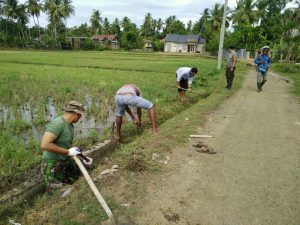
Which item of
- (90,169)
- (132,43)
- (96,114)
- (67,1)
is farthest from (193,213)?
(67,1)

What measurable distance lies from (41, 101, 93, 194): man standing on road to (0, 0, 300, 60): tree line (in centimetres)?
1964

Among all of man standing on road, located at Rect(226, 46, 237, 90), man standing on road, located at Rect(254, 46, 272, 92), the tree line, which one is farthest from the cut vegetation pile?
the tree line

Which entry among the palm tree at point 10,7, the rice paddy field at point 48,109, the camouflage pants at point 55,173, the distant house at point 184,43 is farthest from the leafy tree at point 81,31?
the camouflage pants at point 55,173

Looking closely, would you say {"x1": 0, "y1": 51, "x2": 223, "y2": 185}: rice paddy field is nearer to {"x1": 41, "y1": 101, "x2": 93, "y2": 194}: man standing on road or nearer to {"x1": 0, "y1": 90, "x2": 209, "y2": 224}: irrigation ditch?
{"x1": 0, "y1": 90, "x2": 209, "y2": 224}: irrigation ditch

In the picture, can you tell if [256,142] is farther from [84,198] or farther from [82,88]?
[82,88]

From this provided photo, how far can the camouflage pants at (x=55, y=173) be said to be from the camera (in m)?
3.63

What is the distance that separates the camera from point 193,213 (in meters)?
2.99

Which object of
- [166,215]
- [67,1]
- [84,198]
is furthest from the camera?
[67,1]

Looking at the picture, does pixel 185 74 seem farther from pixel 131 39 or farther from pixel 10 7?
pixel 10 7

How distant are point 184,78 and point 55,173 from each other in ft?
18.3

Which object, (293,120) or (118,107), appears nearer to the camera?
(118,107)

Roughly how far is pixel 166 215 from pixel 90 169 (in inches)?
70.3

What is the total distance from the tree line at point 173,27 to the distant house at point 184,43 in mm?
2042

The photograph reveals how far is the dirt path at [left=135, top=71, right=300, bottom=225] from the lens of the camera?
2.96 m
